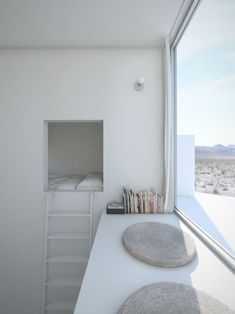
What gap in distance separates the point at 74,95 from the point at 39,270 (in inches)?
83.6

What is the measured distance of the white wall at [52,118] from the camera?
2084 mm

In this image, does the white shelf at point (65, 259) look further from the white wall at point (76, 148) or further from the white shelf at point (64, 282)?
the white wall at point (76, 148)

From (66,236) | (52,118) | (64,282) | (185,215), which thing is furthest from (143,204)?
(52,118)

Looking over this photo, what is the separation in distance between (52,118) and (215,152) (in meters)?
1.74

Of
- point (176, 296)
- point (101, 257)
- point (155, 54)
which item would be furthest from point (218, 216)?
point (155, 54)

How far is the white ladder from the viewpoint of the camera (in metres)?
2.03

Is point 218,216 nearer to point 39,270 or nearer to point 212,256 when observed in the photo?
point 212,256

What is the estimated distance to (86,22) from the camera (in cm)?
169

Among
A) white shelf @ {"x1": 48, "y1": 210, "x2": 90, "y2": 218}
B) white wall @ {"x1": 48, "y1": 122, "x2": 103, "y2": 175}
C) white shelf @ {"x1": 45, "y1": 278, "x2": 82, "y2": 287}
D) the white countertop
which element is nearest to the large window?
the white countertop

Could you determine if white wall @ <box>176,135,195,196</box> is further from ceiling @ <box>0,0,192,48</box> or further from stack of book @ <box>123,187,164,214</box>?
ceiling @ <box>0,0,192,48</box>

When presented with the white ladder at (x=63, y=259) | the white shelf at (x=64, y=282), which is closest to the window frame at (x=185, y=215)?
the white ladder at (x=63, y=259)

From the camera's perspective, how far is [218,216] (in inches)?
58.4

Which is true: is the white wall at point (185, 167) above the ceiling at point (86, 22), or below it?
below

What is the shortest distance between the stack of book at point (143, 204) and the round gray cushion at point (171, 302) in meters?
1.05
